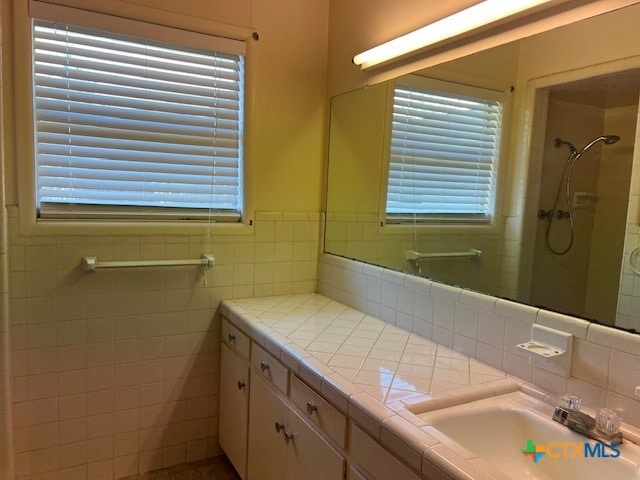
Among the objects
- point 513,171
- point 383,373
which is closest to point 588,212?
point 513,171

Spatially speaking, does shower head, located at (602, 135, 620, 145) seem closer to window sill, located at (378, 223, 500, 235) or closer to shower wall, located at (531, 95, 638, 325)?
shower wall, located at (531, 95, 638, 325)

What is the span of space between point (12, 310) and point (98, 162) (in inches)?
27.8

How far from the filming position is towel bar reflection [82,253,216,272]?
1993 millimetres

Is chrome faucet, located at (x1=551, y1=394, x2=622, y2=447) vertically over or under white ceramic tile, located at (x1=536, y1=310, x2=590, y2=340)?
under

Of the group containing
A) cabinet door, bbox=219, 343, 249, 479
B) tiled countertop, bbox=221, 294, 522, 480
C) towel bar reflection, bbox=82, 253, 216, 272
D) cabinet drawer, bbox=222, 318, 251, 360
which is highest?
towel bar reflection, bbox=82, 253, 216, 272

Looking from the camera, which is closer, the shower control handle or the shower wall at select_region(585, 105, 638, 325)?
the shower wall at select_region(585, 105, 638, 325)

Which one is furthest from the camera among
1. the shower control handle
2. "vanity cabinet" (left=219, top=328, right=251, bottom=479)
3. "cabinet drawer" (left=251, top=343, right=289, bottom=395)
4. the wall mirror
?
"vanity cabinet" (left=219, top=328, right=251, bottom=479)

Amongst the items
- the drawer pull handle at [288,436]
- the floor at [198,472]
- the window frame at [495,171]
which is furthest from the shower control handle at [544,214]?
the floor at [198,472]

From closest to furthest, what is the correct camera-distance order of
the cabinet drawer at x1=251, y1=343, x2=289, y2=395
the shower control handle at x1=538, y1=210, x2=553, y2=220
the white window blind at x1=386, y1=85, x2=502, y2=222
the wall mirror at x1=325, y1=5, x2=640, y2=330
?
1. the wall mirror at x1=325, y1=5, x2=640, y2=330
2. the shower control handle at x1=538, y1=210, x2=553, y2=220
3. the cabinet drawer at x1=251, y1=343, x2=289, y2=395
4. the white window blind at x1=386, y1=85, x2=502, y2=222

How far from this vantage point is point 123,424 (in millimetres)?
2195

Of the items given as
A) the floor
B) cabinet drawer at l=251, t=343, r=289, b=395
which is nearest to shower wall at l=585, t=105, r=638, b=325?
cabinet drawer at l=251, t=343, r=289, b=395

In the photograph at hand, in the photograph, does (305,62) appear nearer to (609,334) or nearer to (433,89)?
(433,89)

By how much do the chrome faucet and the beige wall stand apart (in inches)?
59.9

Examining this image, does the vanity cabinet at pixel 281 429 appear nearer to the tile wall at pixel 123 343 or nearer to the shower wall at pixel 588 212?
the tile wall at pixel 123 343
